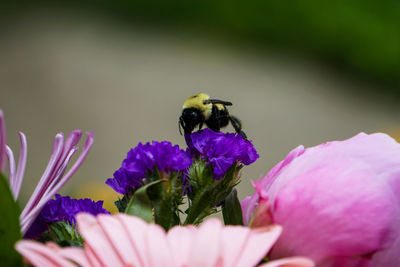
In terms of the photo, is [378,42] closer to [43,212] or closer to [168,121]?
[168,121]

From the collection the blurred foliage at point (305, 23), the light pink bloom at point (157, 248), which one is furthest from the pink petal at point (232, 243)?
the blurred foliage at point (305, 23)

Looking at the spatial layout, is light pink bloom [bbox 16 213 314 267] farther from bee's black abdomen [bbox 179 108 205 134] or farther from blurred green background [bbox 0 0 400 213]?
blurred green background [bbox 0 0 400 213]

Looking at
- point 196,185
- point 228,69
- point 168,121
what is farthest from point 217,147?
point 228,69

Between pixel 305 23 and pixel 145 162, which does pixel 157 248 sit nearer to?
pixel 145 162

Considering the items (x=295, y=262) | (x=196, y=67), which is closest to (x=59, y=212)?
(x=295, y=262)

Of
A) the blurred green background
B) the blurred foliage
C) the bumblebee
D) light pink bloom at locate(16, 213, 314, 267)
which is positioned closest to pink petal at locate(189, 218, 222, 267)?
light pink bloom at locate(16, 213, 314, 267)

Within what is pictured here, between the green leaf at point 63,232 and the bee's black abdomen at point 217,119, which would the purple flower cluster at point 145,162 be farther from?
the bee's black abdomen at point 217,119
